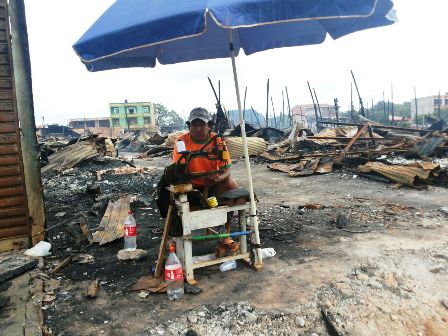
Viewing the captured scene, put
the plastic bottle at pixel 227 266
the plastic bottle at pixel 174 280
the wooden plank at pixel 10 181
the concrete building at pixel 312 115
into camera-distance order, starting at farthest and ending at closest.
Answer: the concrete building at pixel 312 115 < the wooden plank at pixel 10 181 < the plastic bottle at pixel 227 266 < the plastic bottle at pixel 174 280

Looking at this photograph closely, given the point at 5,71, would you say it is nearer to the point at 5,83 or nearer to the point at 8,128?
the point at 5,83

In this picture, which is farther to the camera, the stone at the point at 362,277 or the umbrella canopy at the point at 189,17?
the stone at the point at 362,277

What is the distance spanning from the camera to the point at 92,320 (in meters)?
3.02

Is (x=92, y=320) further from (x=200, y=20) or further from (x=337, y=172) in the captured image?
(x=337, y=172)

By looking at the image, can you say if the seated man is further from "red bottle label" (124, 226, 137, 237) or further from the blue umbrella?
"red bottle label" (124, 226, 137, 237)

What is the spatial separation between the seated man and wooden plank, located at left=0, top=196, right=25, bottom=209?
2.34 metres

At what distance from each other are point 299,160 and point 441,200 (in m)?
5.71

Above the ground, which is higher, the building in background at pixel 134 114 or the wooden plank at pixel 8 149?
the building in background at pixel 134 114

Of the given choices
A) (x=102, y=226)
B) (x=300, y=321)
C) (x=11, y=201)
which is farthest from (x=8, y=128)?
(x=300, y=321)

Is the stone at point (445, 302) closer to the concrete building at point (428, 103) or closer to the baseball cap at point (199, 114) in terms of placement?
the baseball cap at point (199, 114)

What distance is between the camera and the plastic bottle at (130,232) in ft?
14.2

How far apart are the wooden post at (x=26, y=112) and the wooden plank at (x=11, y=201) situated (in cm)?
10

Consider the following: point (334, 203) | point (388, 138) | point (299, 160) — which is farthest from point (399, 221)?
point (388, 138)

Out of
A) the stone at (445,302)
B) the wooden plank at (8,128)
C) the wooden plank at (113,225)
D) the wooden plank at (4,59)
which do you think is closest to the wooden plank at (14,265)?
the wooden plank at (113,225)
